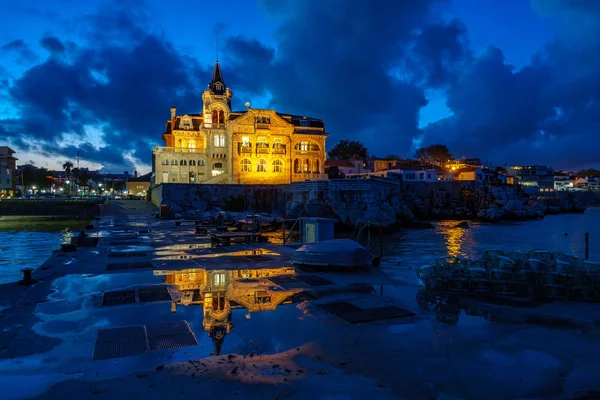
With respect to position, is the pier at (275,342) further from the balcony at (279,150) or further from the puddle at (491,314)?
the balcony at (279,150)

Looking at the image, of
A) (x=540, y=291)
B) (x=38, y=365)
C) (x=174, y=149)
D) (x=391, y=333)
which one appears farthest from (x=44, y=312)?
(x=174, y=149)

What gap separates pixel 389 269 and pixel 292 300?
6.65 metres

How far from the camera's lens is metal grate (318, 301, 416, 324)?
9.55 m

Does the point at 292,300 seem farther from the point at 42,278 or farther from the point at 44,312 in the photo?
the point at 42,278

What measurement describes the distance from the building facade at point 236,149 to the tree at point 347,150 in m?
42.1

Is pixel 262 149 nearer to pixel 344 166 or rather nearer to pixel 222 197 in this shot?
pixel 222 197

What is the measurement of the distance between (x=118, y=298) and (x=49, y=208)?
68.5 meters

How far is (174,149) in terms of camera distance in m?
67.5

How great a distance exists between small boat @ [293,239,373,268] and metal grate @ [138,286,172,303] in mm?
5707

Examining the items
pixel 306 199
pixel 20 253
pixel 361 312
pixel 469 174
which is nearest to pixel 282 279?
pixel 361 312

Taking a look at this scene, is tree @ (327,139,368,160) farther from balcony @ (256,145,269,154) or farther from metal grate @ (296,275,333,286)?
metal grate @ (296,275,333,286)

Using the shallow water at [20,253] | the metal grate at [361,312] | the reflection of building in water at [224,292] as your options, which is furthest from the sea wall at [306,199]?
the metal grate at [361,312]

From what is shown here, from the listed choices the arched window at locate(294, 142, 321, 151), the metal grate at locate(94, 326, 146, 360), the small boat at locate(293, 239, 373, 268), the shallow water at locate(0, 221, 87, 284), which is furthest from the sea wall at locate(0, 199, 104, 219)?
the metal grate at locate(94, 326, 146, 360)

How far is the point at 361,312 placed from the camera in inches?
397
